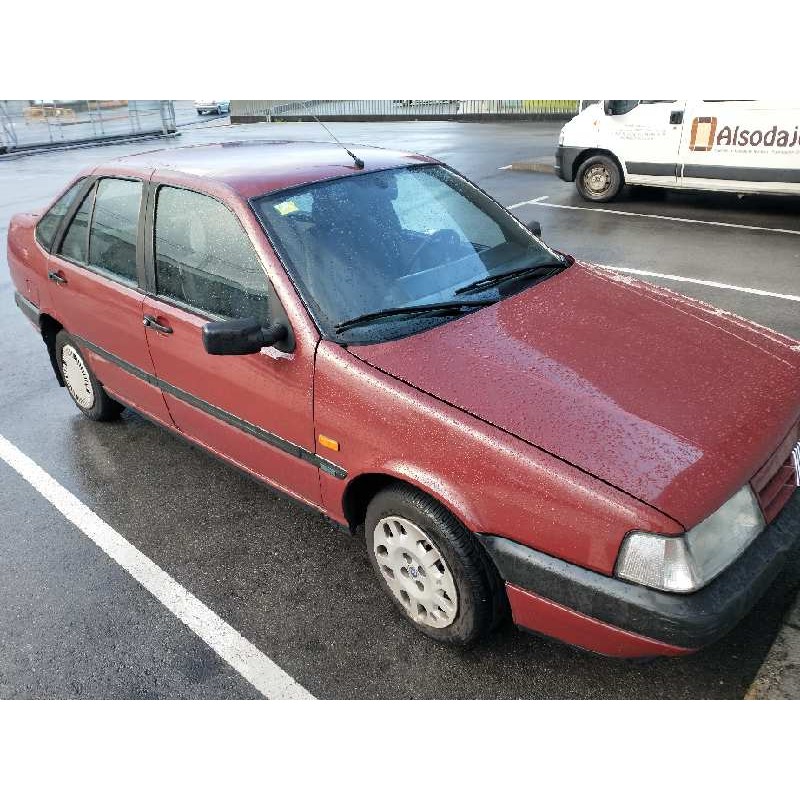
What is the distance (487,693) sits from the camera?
2.46 m

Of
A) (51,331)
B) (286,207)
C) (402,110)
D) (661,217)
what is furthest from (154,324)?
(402,110)

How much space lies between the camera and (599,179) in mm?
10086

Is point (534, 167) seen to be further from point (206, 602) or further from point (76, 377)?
point (206, 602)

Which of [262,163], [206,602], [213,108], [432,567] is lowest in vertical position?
[206,602]

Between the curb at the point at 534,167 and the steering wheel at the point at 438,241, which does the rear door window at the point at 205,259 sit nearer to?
the steering wheel at the point at 438,241

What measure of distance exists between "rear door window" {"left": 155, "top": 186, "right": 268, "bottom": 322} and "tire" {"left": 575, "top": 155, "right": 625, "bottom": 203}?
8.16 m

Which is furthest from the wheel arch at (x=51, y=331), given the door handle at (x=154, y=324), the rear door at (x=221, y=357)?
the rear door at (x=221, y=357)

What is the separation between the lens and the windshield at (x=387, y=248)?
275 cm

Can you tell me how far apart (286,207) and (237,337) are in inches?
27.8

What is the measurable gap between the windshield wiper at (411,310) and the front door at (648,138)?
758 centimetres

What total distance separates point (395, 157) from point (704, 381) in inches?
77.8

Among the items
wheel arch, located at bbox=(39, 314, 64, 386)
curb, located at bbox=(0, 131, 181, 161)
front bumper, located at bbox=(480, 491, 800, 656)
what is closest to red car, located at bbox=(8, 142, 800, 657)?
front bumper, located at bbox=(480, 491, 800, 656)

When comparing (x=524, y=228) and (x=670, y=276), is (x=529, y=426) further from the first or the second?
(x=670, y=276)
